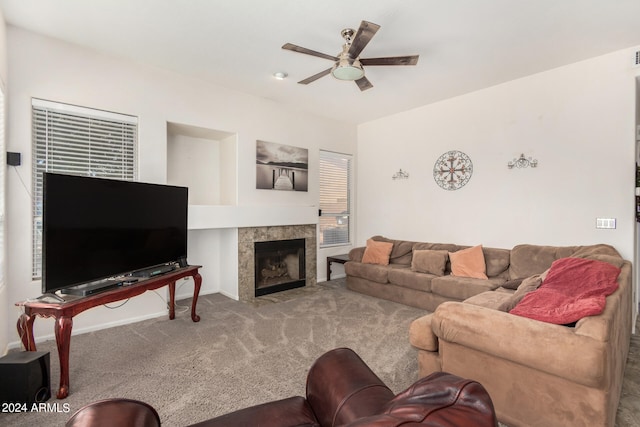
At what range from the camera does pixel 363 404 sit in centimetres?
108

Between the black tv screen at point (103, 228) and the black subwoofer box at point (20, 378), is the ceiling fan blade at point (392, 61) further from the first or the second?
the black subwoofer box at point (20, 378)

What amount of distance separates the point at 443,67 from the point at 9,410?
15.8 feet

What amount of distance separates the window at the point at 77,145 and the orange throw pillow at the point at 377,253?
3445 mm

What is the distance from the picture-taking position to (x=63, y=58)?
3.18m

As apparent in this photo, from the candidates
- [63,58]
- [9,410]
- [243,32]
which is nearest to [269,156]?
[243,32]

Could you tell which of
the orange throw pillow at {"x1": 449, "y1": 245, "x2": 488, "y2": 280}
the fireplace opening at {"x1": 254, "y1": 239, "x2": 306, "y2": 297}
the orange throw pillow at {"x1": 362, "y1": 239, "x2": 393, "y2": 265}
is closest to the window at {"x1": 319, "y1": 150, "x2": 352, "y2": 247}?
the fireplace opening at {"x1": 254, "y1": 239, "x2": 306, "y2": 297}

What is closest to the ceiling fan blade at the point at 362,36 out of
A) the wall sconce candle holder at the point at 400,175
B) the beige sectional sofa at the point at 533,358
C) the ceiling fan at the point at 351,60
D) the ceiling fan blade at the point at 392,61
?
the ceiling fan at the point at 351,60

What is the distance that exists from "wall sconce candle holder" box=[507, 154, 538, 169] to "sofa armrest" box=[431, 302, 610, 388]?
2.89 meters

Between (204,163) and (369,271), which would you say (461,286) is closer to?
(369,271)

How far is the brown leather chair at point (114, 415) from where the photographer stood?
97 cm

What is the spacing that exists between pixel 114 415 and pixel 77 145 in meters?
3.26

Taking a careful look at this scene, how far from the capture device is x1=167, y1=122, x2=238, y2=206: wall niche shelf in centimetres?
448

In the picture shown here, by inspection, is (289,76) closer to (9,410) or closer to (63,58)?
(63,58)

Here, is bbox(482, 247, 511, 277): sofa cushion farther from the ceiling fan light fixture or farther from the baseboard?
the baseboard
